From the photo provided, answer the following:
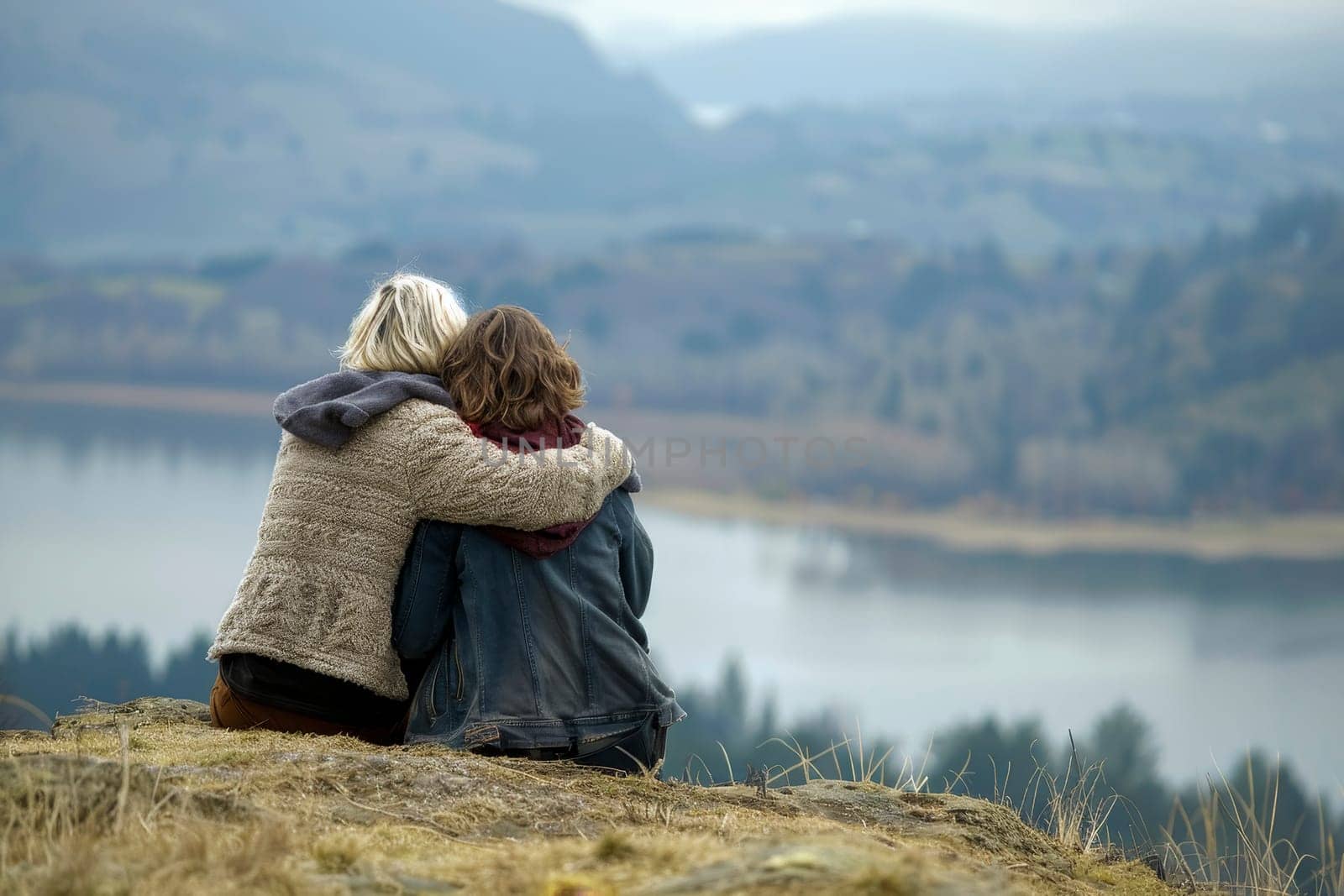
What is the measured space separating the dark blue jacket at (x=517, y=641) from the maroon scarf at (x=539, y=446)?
4 centimetres

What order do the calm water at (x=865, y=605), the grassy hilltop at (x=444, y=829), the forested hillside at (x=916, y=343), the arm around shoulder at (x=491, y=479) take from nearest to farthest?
the grassy hilltop at (x=444, y=829)
the arm around shoulder at (x=491, y=479)
the calm water at (x=865, y=605)
the forested hillside at (x=916, y=343)

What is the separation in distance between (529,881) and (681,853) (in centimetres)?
34

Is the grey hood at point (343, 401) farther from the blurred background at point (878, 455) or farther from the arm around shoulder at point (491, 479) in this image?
the blurred background at point (878, 455)

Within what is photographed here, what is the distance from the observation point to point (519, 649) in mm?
4047

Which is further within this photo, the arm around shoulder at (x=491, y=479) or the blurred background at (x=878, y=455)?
the blurred background at (x=878, y=455)

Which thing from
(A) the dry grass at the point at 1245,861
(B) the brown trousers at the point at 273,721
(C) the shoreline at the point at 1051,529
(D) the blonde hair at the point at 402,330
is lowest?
(C) the shoreline at the point at 1051,529

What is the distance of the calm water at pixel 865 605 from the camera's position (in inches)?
3930

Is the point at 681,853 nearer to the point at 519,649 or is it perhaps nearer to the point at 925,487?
the point at 519,649

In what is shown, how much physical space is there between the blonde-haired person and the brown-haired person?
81mm

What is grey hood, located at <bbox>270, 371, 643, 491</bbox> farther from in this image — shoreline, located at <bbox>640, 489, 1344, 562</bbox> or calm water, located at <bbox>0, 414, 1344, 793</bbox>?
shoreline, located at <bbox>640, 489, 1344, 562</bbox>

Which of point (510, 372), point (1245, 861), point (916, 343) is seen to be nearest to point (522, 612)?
point (510, 372)

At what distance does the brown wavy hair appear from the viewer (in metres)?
4.12

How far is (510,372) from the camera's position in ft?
13.5

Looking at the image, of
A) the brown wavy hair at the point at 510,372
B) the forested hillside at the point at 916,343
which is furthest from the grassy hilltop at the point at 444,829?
the forested hillside at the point at 916,343
